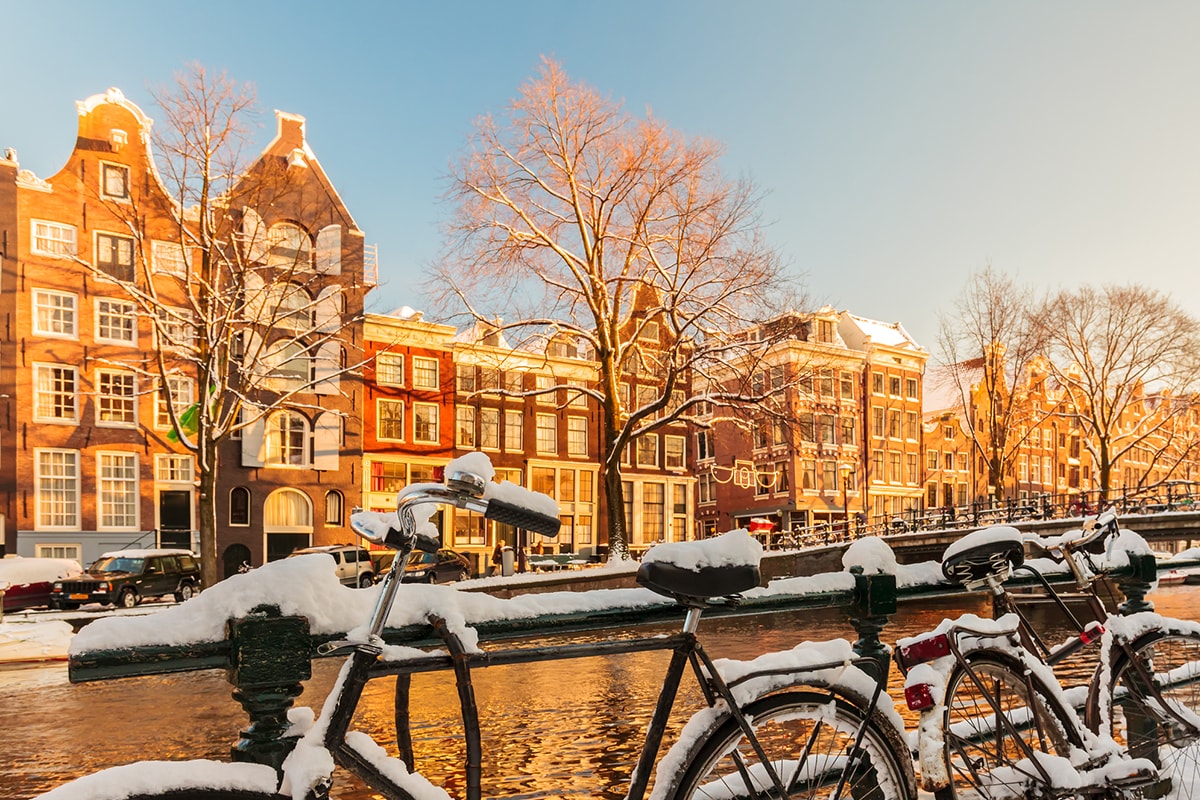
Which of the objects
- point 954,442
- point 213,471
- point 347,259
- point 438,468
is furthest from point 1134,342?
point 213,471

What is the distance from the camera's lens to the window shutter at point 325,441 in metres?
30.0

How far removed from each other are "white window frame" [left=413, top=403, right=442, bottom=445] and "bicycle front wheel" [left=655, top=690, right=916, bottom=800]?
30702mm

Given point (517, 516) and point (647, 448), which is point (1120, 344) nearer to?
point (647, 448)

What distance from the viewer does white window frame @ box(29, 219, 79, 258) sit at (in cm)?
2498

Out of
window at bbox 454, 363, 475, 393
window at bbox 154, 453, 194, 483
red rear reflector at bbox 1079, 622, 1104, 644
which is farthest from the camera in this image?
window at bbox 454, 363, 475, 393

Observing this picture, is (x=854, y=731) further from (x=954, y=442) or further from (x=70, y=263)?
(x=954, y=442)

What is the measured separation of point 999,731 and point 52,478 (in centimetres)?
2741

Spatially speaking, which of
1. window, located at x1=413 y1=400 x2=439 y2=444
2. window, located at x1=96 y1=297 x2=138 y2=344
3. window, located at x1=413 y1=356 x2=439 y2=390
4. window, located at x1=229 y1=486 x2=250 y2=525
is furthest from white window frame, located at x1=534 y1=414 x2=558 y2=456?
window, located at x1=96 y1=297 x2=138 y2=344

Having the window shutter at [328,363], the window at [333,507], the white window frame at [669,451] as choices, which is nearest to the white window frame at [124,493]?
the window at [333,507]

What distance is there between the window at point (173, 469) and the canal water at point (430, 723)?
14.9 meters

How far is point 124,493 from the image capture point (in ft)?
85.9

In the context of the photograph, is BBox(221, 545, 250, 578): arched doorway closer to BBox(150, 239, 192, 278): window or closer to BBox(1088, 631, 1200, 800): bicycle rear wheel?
BBox(150, 239, 192, 278): window

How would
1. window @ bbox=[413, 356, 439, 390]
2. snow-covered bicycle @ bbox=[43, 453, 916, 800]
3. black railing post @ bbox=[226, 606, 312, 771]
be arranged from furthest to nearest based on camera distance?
window @ bbox=[413, 356, 439, 390], black railing post @ bbox=[226, 606, 312, 771], snow-covered bicycle @ bbox=[43, 453, 916, 800]

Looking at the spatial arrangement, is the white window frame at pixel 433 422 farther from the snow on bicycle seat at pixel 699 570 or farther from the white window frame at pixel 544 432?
the snow on bicycle seat at pixel 699 570
